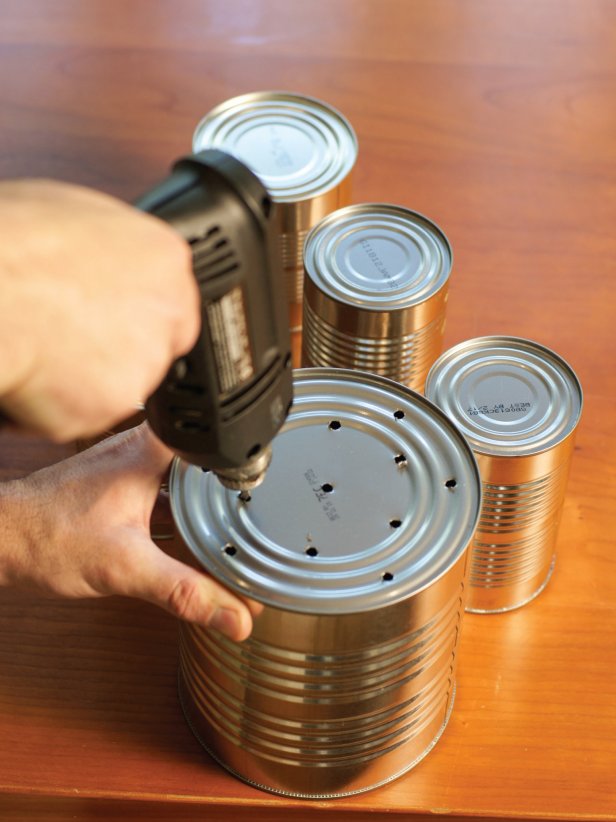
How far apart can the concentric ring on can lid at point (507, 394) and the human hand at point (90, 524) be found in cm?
25

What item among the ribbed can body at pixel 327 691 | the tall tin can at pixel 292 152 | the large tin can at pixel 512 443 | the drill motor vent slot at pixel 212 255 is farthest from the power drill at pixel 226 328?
the tall tin can at pixel 292 152

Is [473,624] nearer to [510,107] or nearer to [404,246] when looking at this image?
[404,246]

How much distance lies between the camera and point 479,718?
920mm

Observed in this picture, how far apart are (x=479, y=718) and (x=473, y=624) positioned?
0.31 ft

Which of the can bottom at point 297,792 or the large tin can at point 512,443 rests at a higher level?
the large tin can at point 512,443

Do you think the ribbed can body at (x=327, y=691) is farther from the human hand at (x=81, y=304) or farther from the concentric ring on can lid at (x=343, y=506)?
the human hand at (x=81, y=304)

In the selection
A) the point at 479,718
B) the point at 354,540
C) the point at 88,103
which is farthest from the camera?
the point at 88,103

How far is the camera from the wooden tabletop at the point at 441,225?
2.89ft

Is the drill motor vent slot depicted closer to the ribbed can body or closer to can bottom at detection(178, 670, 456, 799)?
the ribbed can body

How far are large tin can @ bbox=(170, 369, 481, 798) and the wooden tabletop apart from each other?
7 centimetres

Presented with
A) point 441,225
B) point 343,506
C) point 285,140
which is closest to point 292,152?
point 285,140

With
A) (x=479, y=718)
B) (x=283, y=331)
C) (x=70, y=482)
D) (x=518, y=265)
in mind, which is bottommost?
(x=479, y=718)

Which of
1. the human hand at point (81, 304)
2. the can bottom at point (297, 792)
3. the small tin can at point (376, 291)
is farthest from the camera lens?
the small tin can at point (376, 291)

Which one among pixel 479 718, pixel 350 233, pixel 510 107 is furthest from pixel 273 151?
pixel 479 718
